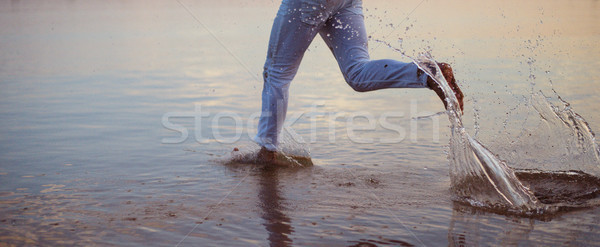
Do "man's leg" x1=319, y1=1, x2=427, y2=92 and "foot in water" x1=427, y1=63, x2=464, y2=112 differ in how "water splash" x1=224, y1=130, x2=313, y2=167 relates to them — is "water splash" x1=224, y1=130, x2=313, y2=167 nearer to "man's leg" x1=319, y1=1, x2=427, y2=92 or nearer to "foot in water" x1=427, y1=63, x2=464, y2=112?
"man's leg" x1=319, y1=1, x2=427, y2=92

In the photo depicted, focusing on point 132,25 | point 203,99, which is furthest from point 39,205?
point 132,25

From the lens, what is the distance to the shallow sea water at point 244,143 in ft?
9.94

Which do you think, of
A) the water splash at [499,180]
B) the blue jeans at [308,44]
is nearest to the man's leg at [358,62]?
the blue jeans at [308,44]

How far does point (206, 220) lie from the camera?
317 cm

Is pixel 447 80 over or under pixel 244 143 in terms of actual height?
over

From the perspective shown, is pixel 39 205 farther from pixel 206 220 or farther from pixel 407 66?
pixel 407 66

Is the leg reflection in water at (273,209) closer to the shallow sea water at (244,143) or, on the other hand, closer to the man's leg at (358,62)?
the shallow sea water at (244,143)

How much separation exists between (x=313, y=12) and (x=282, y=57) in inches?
14.7

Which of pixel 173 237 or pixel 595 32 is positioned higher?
pixel 595 32

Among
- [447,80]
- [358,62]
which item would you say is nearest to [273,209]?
[358,62]

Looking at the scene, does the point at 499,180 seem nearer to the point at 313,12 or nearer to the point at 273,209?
the point at 273,209

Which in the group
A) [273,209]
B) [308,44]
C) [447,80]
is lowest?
[273,209]

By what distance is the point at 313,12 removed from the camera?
3793 mm

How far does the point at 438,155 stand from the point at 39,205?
262 cm
